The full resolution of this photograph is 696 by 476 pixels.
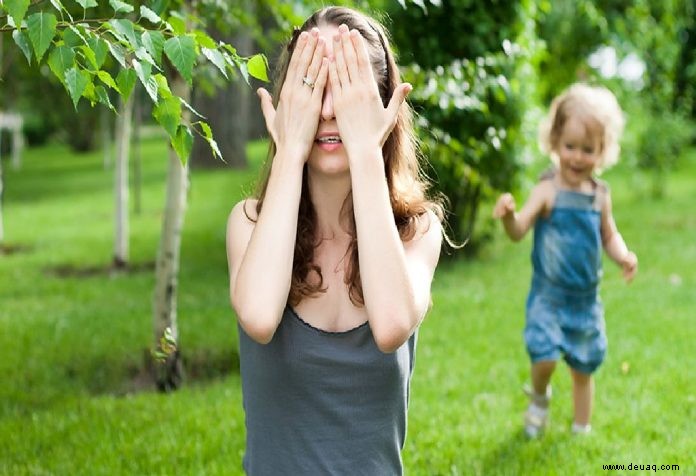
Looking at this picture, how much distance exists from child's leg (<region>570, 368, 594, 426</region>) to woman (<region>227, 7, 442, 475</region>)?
7.98ft

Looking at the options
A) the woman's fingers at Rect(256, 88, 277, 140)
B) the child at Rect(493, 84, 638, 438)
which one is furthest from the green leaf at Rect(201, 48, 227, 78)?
the child at Rect(493, 84, 638, 438)

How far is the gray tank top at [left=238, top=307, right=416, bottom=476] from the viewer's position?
2.02 meters

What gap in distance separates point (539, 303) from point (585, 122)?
87 cm

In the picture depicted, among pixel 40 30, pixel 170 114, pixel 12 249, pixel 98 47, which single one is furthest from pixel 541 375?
pixel 12 249

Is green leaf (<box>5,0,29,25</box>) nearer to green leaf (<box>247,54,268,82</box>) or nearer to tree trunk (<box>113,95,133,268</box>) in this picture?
green leaf (<box>247,54,268,82</box>)

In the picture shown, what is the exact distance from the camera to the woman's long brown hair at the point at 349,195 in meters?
2.13

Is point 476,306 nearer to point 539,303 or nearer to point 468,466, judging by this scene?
point 539,303

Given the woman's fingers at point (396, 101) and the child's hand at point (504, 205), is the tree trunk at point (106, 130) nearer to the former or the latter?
the child's hand at point (504, 205)

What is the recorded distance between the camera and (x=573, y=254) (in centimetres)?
438

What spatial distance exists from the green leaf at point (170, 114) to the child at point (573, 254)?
2.28 metres

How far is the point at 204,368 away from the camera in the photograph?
19.7 ft

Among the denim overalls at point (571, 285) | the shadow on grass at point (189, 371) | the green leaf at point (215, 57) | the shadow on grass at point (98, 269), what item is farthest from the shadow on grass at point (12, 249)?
the green leaf at point (215, 57)

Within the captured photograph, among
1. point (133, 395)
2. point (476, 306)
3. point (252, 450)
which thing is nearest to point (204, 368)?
point (133, 395)

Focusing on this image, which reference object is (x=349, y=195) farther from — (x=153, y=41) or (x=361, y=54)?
(x=153, y=41)
